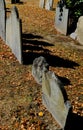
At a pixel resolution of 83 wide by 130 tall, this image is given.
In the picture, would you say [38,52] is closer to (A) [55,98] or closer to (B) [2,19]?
(B) [2,19]

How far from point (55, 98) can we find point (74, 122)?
33.2 inches

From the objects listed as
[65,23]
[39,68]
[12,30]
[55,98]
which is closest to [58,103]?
[55,98]

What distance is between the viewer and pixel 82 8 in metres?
14.9

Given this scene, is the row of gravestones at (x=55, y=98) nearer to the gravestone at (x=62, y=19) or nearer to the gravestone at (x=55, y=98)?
the gravestone at (x=55, y=98)

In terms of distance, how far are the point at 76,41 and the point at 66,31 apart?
104 cm

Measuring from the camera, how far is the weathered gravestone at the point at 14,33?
1035 cm

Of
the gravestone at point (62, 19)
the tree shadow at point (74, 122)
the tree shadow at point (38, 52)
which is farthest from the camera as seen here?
the gravestone at point (62, 19)

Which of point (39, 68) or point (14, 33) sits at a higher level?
point (14, 33)

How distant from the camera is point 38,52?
11.9m

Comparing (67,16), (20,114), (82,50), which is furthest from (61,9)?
(20,114)

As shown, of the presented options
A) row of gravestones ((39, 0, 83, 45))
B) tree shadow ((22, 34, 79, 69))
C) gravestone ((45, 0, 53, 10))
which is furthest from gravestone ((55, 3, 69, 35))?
gravestone ((45, 0, 53, 10))

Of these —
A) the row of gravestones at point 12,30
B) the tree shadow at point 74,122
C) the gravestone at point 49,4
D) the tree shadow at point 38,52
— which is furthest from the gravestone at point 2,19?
the gravestone at point 49,4

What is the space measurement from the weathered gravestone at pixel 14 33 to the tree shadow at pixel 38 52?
45 cm

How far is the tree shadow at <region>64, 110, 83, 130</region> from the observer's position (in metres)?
7.14
